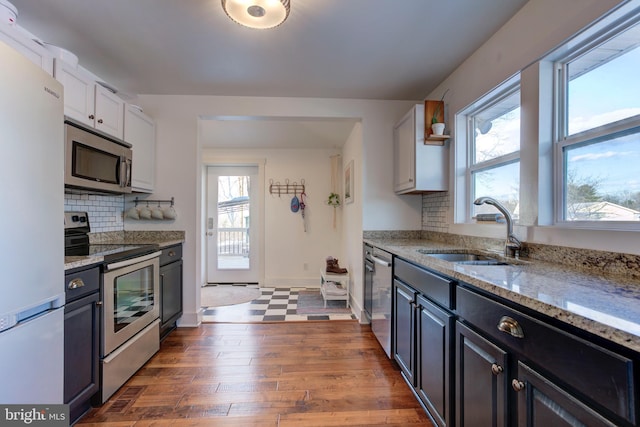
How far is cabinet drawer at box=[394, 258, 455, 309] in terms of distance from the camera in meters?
1.30

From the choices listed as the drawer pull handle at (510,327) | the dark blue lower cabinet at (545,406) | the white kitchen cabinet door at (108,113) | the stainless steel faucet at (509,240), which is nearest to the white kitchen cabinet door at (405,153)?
the stainless steel faucet at (509,240)

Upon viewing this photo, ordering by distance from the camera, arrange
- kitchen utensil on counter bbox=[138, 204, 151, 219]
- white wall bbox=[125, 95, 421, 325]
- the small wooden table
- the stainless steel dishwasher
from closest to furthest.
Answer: the stainless steel dishwasher
kitchen utensil on counter bbox=[138, 204, 151, 219]
white wall bbox=[125, 95, 421, 325]
the small wooden table

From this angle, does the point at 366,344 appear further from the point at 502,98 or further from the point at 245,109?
the point at 245,109

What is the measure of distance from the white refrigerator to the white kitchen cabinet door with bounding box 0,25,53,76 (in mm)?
526

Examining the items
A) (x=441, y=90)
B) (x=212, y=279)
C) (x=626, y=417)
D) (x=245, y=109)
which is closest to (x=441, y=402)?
(x=626, y=417)

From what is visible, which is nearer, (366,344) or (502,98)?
(502,98)

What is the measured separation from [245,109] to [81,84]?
4.36ft

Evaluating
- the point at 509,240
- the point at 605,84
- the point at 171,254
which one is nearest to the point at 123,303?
the point at 171,254

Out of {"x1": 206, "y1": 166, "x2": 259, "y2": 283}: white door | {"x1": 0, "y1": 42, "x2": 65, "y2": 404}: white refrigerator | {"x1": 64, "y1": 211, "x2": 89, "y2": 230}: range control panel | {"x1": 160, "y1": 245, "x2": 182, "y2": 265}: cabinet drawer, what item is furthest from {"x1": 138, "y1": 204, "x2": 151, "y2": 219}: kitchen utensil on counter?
{"x1": 206, "y1": 166, "x2": 259, "y2": 283}: white door

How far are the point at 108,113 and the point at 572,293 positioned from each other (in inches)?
116

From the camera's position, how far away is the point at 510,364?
927 millimetres

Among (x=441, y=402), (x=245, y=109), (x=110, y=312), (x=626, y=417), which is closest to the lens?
(x=626, y=417)

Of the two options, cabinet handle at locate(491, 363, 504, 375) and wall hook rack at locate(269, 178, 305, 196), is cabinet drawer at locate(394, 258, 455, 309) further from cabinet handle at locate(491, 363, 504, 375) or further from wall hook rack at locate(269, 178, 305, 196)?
wall hook rack at locate(269, 178, 305, 196)

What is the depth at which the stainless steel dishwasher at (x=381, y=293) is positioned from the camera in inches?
83.4
